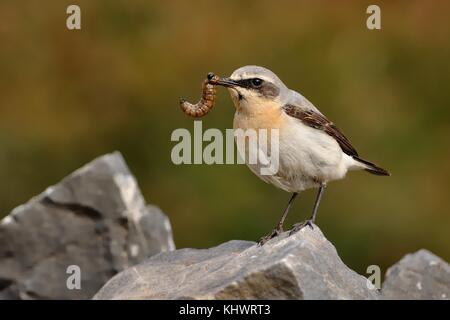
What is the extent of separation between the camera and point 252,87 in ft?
26.5

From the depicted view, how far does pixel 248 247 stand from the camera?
309 inches

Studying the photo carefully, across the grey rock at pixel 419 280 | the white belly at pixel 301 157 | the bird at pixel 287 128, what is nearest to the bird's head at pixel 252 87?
the bird at pixel 287 128

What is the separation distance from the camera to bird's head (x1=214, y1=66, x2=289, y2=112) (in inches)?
316

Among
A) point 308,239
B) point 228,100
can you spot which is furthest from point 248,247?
point 228,100

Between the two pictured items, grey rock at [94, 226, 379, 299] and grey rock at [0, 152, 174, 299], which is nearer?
grey rock at [94, 226, 379, 299]

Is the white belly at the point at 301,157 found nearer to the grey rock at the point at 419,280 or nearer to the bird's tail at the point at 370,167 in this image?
the bird's tail at the point at 370,167

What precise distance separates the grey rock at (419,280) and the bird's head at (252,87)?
6.16ft

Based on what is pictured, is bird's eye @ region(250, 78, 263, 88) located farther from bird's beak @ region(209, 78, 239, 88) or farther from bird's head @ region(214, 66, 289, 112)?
bird's beak @ region(209, 78, 239, 88)

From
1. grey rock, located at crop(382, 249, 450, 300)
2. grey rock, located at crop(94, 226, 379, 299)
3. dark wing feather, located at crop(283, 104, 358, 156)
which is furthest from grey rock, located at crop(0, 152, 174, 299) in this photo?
grey rock, located at crop(382, 249, 450, 300)

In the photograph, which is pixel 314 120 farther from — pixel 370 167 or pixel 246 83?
pixel 370 167

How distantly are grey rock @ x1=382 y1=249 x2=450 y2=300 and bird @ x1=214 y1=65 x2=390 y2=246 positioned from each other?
1027 millimetres

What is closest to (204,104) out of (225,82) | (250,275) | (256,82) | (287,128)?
(225,82)

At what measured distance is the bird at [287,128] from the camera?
790cm

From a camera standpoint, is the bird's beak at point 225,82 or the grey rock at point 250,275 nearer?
the grey rock at point 250,275
